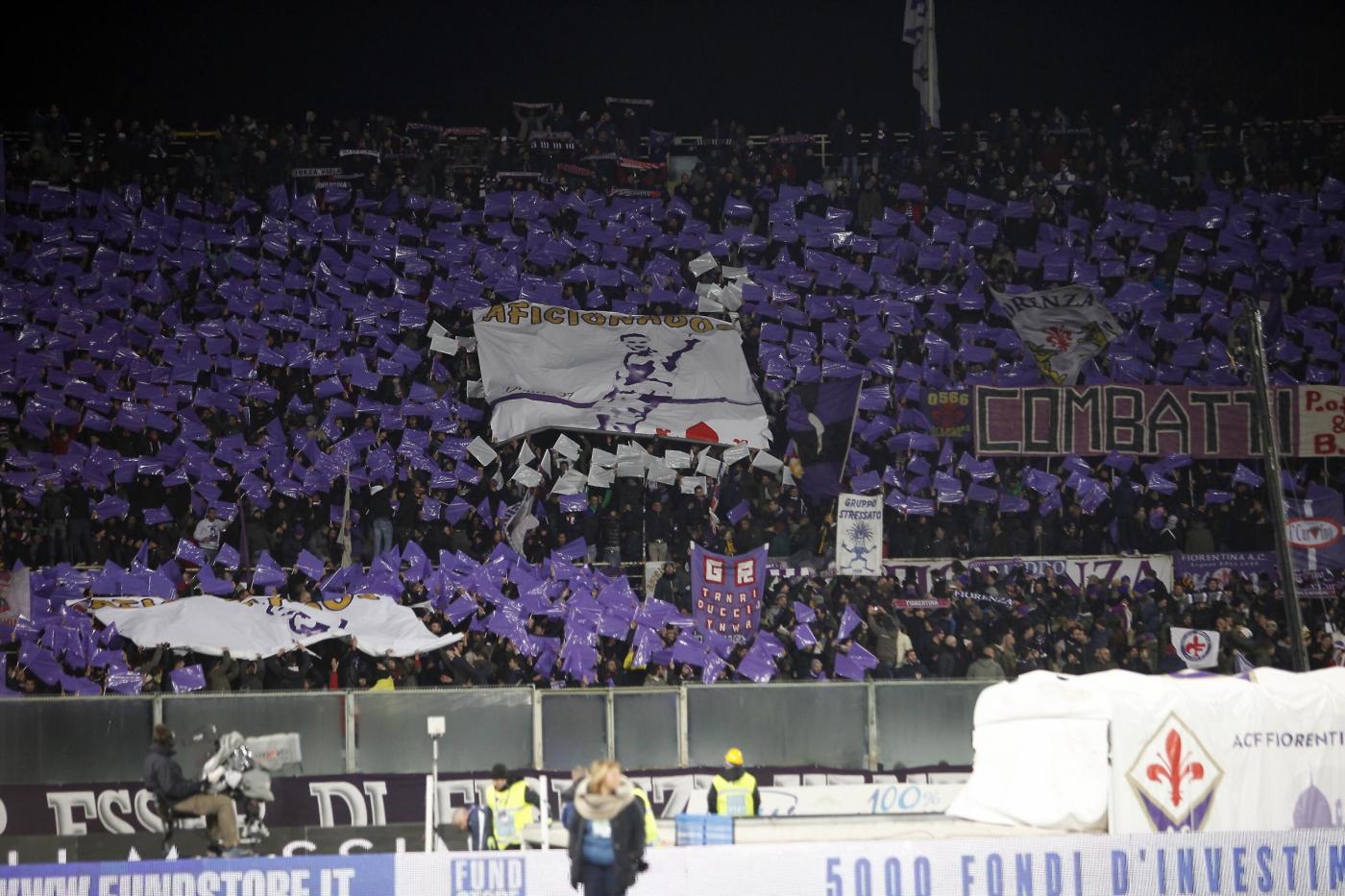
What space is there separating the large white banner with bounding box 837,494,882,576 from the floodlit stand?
813 cm

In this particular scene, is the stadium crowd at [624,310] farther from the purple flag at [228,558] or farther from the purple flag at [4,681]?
the purple flag at [4,681]

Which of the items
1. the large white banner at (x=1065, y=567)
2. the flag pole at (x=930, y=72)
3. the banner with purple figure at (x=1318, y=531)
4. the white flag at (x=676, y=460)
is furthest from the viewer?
the flag pole at (x=930, y=72)

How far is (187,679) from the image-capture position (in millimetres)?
21516

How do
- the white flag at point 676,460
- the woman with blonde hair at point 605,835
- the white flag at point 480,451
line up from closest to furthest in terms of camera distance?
the woman with blonde hair at point 605,835 < the white flag at point 480,451 < the white flag at point 676,460

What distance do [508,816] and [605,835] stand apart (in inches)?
185

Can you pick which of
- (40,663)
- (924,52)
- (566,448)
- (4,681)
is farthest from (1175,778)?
(924,52)

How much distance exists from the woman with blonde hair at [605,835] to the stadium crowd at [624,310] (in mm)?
10731

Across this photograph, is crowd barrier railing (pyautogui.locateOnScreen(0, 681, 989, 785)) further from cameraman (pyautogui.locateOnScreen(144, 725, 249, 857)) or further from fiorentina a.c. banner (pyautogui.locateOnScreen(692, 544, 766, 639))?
fiorentina a.c. banner (pyautogui.locateOnScreen(692, 544, 766, 639))

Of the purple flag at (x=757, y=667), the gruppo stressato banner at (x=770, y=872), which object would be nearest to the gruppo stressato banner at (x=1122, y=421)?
the purple flag at (x=757, y=667)

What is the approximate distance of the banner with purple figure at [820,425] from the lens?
89.9 feet

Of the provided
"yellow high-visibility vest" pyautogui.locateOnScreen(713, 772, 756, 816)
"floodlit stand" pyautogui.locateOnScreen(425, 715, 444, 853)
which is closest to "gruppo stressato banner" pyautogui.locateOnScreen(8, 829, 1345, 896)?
"yellow high-visibility vest" pyautogui.locateOnScreen(713, 772, 756, 816)

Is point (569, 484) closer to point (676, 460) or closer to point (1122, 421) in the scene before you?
point (676, 460)

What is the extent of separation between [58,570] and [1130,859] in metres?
16.5

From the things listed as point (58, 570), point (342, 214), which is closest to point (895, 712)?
point (58, 570)
